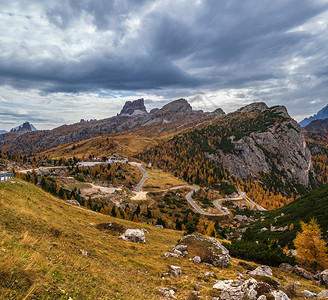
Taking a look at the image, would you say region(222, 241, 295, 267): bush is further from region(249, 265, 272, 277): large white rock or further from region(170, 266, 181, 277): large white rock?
region(170, 266, 181, 277): large white rock

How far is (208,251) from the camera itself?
107ft

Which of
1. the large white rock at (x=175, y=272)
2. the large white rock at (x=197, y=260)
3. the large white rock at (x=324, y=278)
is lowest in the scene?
the large white rock at (x=324, y=278)

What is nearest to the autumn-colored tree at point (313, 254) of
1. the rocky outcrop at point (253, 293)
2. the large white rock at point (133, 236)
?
the rocky outcrop at point (253, 293)

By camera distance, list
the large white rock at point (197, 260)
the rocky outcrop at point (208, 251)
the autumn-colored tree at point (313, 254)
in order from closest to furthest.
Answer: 1. the large white rock at point (197, 260)
2. the rocky outcrop at point (208, 251)
3. the autumn-colored tree at point (313, 254)

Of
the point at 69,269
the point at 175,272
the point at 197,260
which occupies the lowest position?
the point at 197,260

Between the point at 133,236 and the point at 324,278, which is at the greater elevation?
the point at 133,236

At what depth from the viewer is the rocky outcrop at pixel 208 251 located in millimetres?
30250

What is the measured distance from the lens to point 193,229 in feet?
218

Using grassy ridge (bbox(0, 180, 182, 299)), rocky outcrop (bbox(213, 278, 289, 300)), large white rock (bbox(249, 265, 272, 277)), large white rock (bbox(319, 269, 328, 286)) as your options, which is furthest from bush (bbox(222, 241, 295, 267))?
rocky outcrop (bbox(213, 278, 289, 300))

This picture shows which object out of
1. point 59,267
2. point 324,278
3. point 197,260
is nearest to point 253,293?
point 197,260

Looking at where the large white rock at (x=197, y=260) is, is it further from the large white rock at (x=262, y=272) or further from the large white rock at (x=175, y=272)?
the large white rock at (x=262, y=272)

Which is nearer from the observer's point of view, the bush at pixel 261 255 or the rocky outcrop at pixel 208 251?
the rocky outcrop at pixel 208 251

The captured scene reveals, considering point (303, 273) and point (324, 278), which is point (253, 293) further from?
point (303, 273)

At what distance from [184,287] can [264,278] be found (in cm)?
1241
